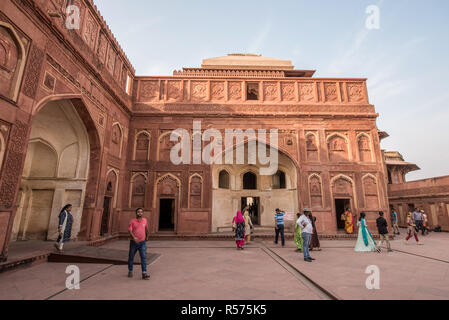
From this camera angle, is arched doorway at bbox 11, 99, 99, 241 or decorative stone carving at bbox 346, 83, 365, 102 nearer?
arched doorway at bbox 11, 99, 99, 241

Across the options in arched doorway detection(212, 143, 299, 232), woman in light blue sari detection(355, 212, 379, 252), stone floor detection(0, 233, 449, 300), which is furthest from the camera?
arched doorway detection(212, 143, 299, 232)

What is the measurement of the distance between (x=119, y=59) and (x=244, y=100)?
6.81 m

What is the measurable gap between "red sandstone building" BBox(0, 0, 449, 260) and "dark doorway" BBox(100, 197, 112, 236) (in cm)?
8

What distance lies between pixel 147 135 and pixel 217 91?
470cm

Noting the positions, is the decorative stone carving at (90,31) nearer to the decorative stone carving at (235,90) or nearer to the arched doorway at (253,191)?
the decorative stone carving at (235,90)

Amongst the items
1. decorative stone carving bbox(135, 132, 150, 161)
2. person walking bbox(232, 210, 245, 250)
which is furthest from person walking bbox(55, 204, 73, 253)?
person walking bbox(232, 210, 245, 250)

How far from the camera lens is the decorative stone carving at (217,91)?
1318cm

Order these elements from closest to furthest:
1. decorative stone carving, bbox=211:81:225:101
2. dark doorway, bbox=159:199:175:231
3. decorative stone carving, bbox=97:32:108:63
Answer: decorative stone carving, bbox=97:32:108:63 → decorative stone carving, bbox=211:81:225:101 → dark doorway, bbox=159:199:175:231

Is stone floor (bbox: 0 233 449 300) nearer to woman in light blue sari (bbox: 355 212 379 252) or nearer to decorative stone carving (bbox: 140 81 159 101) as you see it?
woman in light blue sari (bbox: 355 212 379 252)

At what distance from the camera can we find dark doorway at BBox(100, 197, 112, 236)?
10.0m

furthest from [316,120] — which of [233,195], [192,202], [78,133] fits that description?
[78,133]

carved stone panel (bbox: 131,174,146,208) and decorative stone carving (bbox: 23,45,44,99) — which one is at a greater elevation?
decorative stone carving (bbox: 23,45,44,99)

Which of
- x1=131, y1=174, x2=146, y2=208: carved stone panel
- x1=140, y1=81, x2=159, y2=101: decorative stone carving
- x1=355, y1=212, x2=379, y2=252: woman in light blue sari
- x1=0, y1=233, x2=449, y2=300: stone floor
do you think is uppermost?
x1=140, y1=81, x2=159, y2=101: decorative stone carving

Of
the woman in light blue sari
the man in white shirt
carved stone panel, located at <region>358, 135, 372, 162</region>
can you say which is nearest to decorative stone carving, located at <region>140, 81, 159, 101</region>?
the man in white shirt
